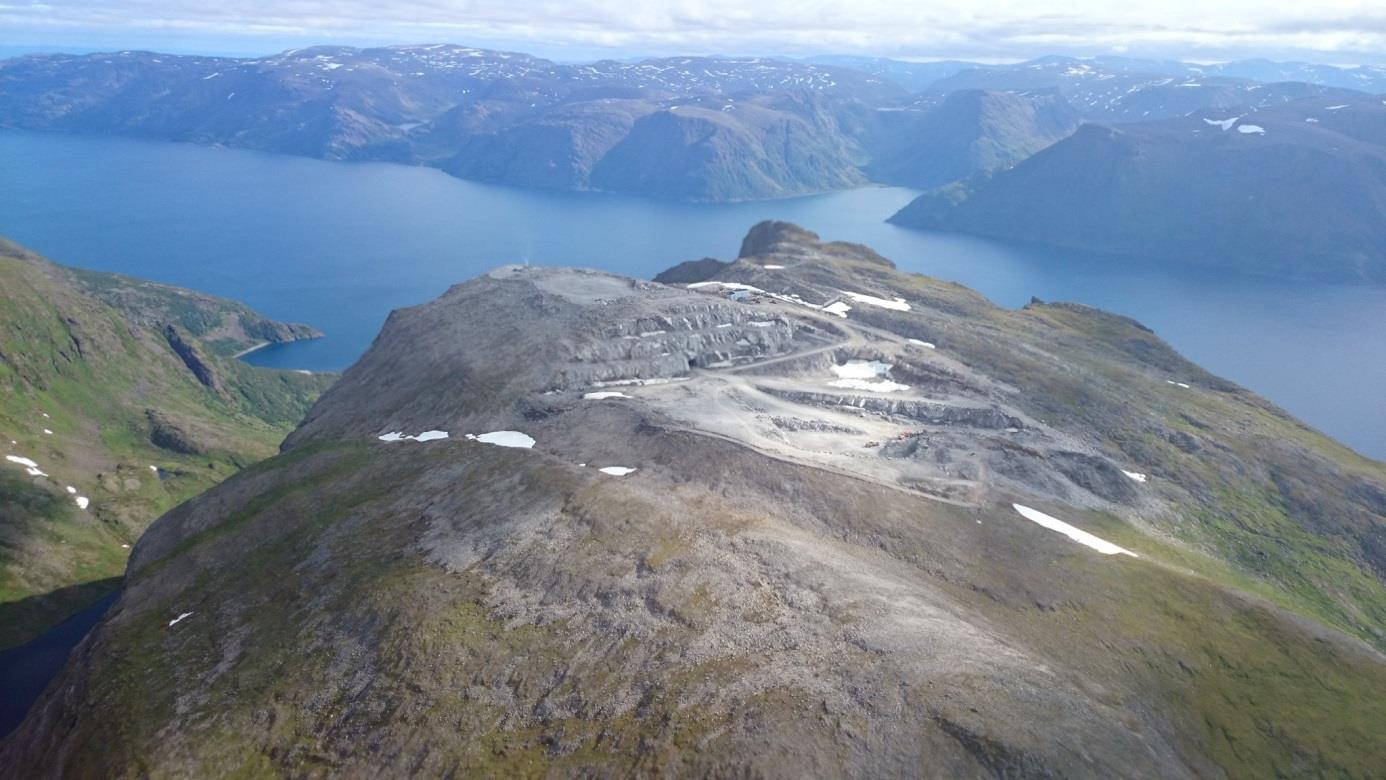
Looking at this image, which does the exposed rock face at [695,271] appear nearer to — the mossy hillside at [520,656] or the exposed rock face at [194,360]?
the mossy hillside at [520,656]

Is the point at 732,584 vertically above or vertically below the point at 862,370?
above

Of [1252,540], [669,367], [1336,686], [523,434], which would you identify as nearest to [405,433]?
[523,434]

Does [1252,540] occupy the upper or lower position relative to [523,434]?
lower

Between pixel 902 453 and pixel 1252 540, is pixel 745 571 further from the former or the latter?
pixel 1252 540

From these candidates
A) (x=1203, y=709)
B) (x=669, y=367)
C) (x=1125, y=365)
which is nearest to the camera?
(x=1203, y=709)

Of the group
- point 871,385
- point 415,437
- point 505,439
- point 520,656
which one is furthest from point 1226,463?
point 415,437

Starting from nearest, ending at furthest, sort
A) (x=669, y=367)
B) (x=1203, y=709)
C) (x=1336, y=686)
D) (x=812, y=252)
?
1. (x=1203, y=709)
2. (x=1336, y=686)
3. (x=669, y=367)
4. (x=812, y=252)

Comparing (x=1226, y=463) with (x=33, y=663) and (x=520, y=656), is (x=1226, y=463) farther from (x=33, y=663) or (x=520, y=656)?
(x=33, y=663)
